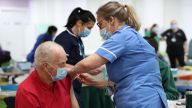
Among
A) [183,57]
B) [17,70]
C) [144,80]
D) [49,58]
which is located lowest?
[183,57]

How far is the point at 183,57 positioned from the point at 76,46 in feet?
17.3

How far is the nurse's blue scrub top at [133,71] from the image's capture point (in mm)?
1808

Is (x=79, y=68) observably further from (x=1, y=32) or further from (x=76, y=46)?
(x=1, y=32)

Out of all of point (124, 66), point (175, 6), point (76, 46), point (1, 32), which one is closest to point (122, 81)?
point (124, 66)

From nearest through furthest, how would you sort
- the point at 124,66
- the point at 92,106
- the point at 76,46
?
the point at 124,66 → the point at 76,46 → the point at 92,106

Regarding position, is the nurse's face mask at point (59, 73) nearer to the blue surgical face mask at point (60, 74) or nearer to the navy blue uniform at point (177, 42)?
the blue surgical face mask at point (60, 74)

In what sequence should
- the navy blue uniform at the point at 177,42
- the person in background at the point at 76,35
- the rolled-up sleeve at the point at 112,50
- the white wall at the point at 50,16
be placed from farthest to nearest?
1. the white wall at the point at 50,16
2. the navy blue uniform at the point at 177,42
3. the person in background at the point at 76,35
4. the rolled-up sleeve at the point at 112,50

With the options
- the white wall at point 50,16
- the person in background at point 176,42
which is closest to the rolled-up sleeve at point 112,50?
the white wall at point 50,16

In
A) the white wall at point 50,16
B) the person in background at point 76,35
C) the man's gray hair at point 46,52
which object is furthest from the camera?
the white wall at point 50,16

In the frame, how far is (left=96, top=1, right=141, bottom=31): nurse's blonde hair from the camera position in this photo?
73.4 inches

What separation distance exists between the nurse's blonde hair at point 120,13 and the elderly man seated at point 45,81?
0.30 metres

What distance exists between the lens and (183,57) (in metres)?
7.63

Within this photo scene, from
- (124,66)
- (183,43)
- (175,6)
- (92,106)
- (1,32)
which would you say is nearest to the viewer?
(124,66)

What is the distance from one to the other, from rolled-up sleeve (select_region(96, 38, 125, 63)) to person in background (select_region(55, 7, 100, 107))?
0.98 meters
